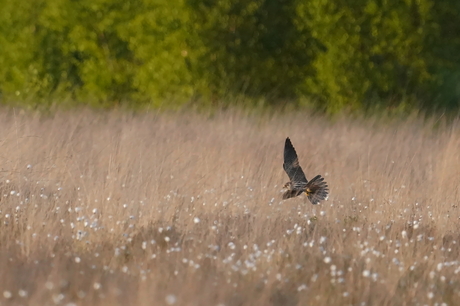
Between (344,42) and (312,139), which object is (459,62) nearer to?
(344,42)

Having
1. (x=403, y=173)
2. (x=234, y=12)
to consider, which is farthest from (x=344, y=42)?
(x=403, y=173)

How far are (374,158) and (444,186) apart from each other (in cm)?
181

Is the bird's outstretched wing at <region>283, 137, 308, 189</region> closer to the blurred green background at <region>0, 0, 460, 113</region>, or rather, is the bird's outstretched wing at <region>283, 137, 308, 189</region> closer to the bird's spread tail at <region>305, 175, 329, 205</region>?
the bird's spread tail at <region>305, 175, 329, 205</region>

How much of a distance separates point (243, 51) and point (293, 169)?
9166mm

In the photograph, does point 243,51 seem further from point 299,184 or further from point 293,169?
point 299,184

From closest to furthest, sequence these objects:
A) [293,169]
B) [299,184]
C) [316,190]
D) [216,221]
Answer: [216,221], [316,190], [299,184], [293,169]

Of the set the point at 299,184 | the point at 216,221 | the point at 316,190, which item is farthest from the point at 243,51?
the point at 216,221

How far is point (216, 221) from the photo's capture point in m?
5.55

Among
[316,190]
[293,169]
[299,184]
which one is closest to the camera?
[316,190]

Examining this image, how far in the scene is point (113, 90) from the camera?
1662cm

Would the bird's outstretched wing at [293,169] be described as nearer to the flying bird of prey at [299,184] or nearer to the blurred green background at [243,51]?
the flying bird of prey at [299,184]

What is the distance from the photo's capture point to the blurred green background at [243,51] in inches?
566

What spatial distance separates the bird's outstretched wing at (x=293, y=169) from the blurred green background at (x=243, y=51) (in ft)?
24.6

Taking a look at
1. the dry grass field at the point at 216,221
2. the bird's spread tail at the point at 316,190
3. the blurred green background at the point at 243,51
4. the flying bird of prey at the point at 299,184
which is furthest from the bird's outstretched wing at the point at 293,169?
the blurred green background at the point at 243,51
